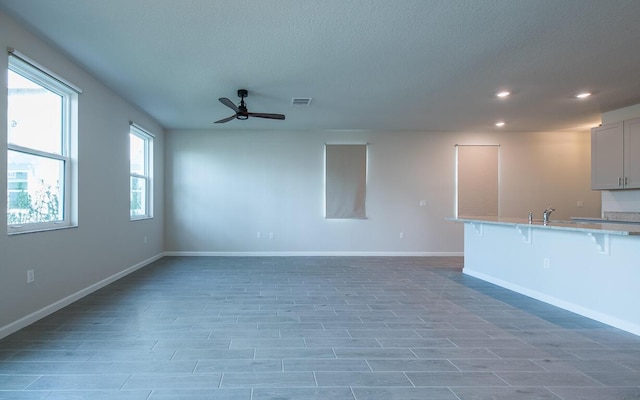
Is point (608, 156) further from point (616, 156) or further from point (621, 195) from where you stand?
point (621, 195)

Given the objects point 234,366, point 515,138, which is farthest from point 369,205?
point 234,366

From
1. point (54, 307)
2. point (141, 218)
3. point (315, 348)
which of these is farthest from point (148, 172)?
point (315, 348)

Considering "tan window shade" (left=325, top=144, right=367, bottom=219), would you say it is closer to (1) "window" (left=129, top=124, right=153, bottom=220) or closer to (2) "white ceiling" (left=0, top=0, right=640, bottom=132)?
(2) "white ceiling" (left=0, top=0, right=640, bottom=132)

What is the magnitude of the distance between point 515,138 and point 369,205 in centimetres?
334

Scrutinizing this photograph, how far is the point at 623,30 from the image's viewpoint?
2832 millimetres

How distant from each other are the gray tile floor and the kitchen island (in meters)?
0.20

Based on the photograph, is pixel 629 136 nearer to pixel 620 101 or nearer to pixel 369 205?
pixel 620 101

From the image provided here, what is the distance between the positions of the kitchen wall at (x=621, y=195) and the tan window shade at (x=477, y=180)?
179 centimetres

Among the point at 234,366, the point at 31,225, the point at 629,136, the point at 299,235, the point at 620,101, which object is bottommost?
the point at 234,366

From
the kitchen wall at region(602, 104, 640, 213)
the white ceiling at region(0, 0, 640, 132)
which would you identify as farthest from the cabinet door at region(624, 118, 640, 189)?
the white ceiling at region(0, 0, 640, 132)

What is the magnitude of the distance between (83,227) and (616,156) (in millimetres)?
7426

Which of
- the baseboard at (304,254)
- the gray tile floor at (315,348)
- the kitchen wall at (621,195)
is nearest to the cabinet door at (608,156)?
the kitchen wall at (621,195)

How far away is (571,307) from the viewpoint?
3439 millimetres

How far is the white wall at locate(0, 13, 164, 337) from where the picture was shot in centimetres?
277
